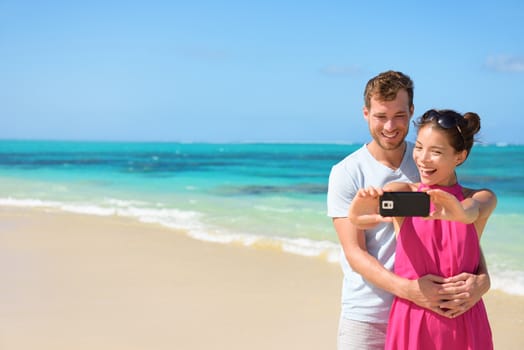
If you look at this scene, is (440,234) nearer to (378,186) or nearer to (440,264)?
(440,264)

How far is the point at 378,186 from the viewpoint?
A: 2.69 m

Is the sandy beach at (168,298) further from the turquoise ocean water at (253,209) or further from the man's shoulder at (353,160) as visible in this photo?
the man's shoulder at (353,160)

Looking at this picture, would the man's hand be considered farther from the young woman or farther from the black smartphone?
the black smartphone

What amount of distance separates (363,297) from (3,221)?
351 inches

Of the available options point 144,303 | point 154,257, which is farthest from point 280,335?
point 154,257

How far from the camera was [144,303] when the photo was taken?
19.1 ft

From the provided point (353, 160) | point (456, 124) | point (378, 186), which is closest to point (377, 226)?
point (378, 186)

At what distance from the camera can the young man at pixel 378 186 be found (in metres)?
2.63

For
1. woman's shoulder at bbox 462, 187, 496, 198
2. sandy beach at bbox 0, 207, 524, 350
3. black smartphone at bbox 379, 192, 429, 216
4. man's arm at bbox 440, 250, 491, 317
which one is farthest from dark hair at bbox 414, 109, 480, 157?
sandy beach at bbox 0, 207, 524, 350

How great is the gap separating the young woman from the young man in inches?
4.8

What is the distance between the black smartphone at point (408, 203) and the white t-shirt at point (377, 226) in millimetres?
494

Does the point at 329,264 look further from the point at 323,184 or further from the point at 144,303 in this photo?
the point at 323,184

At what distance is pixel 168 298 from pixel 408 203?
421 cm

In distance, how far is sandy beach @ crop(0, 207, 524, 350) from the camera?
5027mm
